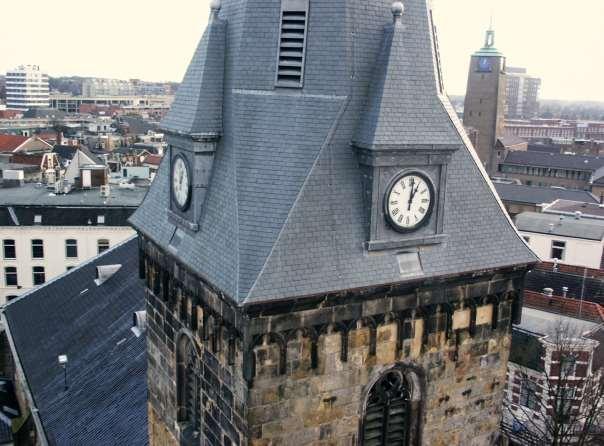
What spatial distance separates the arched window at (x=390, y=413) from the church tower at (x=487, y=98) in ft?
427

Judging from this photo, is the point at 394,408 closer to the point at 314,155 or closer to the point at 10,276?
the point at 314,155

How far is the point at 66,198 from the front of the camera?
191ft

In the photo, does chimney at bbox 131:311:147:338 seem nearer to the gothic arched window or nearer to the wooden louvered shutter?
the wooden louvered shutter

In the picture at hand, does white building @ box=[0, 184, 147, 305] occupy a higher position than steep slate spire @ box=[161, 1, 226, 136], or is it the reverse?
steep slate spire @ box=[161, 1, 226, 136]

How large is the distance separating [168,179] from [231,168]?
Result: 11.7ft

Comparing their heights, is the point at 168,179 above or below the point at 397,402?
above

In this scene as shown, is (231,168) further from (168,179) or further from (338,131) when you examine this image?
(168,179)

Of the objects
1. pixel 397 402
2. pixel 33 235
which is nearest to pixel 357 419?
pixel 397 402

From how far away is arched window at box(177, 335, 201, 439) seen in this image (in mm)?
15430

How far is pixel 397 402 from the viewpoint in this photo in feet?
46.8

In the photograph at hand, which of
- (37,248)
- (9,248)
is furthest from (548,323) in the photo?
(9,248)

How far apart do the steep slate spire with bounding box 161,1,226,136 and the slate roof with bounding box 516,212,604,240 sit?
176ft

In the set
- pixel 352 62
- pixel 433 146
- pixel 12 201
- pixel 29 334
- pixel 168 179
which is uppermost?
pixel 352 62

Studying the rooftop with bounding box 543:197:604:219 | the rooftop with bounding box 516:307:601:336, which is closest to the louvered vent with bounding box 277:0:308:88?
the rooftop with bounding box 516:307:601:336
